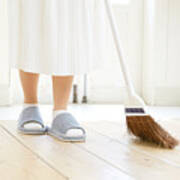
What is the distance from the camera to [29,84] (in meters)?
1.34

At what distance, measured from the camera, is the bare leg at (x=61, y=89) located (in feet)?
4.18

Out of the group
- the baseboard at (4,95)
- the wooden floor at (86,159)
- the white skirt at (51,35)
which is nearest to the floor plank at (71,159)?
the wooden floor at (86,159)

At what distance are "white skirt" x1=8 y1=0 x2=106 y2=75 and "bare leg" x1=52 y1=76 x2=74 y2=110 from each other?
10 centimetres

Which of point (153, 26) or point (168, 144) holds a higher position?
point (153, 26)

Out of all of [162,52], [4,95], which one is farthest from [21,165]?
[162,52]

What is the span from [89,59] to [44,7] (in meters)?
0.21

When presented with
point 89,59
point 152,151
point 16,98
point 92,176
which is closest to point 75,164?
point 92,176

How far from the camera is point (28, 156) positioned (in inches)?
39.8

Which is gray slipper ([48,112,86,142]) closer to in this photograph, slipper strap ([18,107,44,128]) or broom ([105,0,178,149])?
slipper strap ([18,107,44,128])

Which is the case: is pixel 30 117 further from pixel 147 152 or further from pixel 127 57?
pixel 127 57

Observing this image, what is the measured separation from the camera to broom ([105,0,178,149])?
1138 mm

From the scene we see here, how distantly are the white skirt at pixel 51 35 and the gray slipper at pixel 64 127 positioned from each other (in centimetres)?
16

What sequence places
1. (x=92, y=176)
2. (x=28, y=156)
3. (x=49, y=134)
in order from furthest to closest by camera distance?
(x=49, y=134)
(x=28, y=156)
(x=92, y=176)

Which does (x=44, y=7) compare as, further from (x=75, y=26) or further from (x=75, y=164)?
(x=75, y=164)
